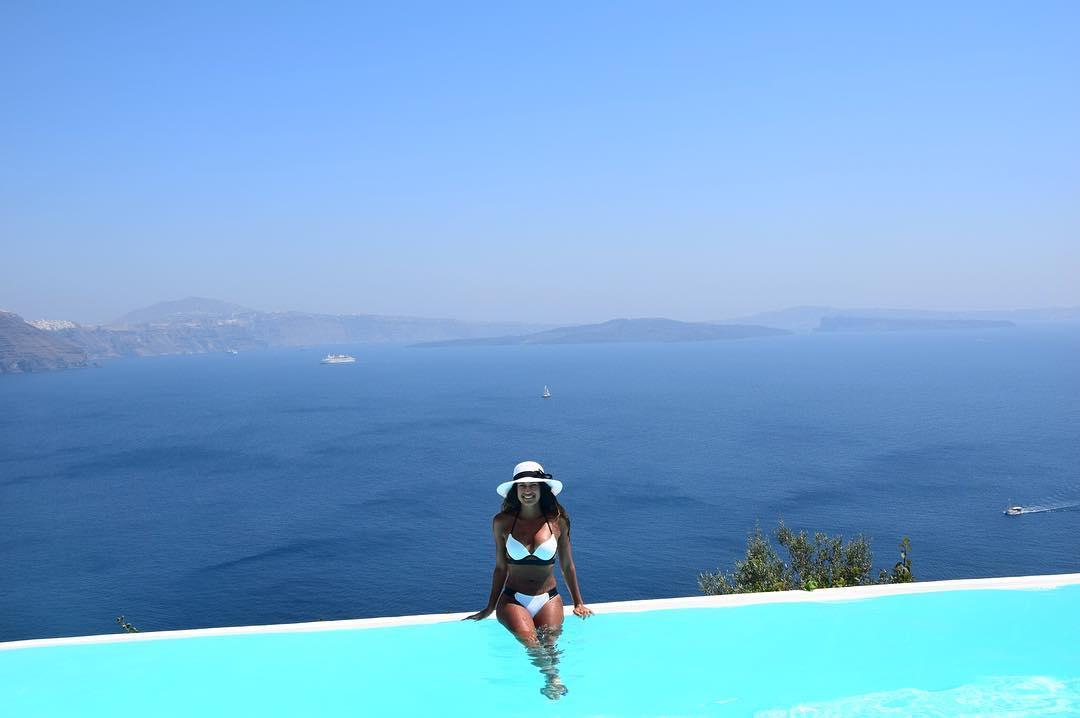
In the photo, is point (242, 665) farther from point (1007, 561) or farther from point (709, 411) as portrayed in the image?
point (709, 411)

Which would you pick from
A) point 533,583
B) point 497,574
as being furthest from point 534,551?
point 497,574

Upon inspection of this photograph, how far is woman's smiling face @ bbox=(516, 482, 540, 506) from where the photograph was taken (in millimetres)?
5711

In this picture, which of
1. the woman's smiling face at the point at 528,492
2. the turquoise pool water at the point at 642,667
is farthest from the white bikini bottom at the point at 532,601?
the woman's smiling face at the point at 528,492

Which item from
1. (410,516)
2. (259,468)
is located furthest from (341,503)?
(259,468)

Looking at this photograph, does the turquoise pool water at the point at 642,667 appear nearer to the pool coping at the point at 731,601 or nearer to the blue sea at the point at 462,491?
the pool coping at the point at 731,601

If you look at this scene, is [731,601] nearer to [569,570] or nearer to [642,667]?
[642,667]

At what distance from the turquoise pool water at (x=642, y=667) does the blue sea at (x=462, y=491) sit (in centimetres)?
3066

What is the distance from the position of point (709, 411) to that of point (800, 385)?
35.9 metres

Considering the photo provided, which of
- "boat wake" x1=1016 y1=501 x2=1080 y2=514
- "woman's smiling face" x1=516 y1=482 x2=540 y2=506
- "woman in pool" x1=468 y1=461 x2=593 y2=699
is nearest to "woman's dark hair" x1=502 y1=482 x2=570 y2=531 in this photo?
"woman in pool" x1=468 y1=461 x2=593 y2=699

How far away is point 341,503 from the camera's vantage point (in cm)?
5394

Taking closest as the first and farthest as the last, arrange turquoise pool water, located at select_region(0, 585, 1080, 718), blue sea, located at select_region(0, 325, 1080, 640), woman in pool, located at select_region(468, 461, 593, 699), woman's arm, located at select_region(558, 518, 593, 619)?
turquoise pool water, located at select_region(0, 585, 1080, 718), woman in pool, located at select_region(468, 461, 593, 699), woman's arm, located at select_region(558, 518, 593, 619), blue sea, located at select_region(0, 325, 1080, 640)

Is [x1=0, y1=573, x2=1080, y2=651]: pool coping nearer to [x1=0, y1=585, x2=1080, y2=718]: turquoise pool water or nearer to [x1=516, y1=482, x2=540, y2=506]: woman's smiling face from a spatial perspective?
[x1=0, y1=585, x2=1080, y2=718]: turquoise pool water

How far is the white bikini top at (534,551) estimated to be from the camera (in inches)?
230

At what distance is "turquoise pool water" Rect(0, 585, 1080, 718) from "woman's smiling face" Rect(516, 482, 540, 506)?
3.88ft
